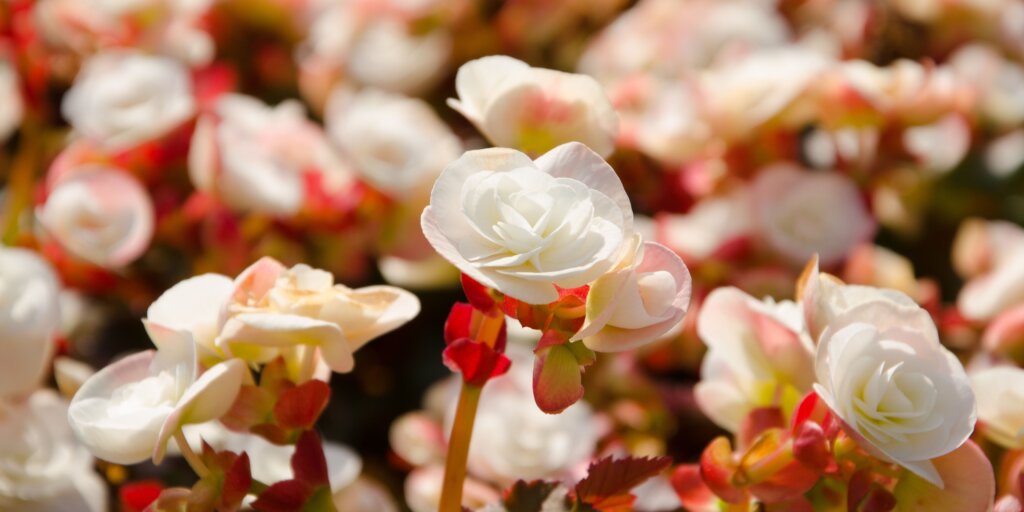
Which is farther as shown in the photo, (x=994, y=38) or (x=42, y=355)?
(x=994, y=38)

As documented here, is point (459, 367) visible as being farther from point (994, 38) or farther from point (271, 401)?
point (994, 38)

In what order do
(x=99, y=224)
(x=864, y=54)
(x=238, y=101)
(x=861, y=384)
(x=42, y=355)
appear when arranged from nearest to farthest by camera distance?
(x=861, y=384) < (x=42, y=355) < (x=99, y=224) < (x=238, y=101) < (x=864, y=54)

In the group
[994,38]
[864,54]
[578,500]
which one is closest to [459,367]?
[578,500]

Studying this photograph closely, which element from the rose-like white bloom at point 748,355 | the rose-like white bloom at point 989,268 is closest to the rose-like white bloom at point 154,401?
the rose-like white bloom at point 748,355

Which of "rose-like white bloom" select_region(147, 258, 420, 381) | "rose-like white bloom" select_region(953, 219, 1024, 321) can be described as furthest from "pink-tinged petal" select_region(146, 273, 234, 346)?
"rose-like white bloom" select_region(953, 219, 1024, 321)

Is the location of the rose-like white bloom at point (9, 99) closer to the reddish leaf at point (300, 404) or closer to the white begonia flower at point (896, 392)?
the reddish leaf at point (300, 404)
